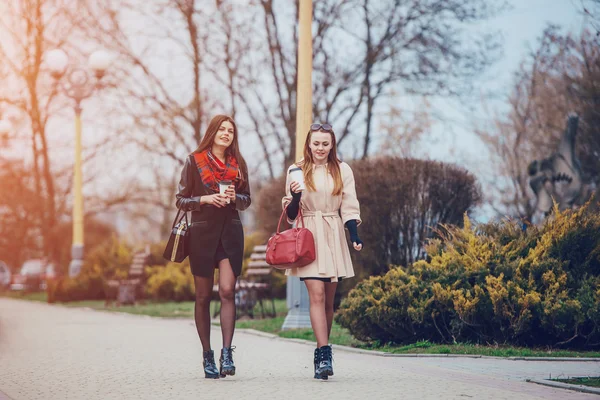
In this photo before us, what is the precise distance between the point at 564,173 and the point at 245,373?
1734 centimetres

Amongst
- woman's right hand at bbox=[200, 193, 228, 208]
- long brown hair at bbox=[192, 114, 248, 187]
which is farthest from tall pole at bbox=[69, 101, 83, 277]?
woman's right hand at bbox=[200, 193, 228, 208]

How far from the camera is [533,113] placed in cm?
3647

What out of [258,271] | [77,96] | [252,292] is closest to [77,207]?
[77,96]

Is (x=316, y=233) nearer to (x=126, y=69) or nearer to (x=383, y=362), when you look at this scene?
(x=383, y=362)

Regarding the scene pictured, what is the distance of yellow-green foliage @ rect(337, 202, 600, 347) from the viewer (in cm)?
1000

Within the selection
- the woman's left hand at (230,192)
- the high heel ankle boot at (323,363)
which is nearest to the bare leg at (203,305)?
the woman's left hand at (230,192)

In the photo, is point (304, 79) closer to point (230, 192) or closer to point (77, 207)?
point (230, 192)

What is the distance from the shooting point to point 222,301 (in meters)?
8.02

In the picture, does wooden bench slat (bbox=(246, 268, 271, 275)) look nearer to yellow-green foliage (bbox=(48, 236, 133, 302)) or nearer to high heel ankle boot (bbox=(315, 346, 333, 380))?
yellow-green foliage (bbox=(48, 236, 133, 302))

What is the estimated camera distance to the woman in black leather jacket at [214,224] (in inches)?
314

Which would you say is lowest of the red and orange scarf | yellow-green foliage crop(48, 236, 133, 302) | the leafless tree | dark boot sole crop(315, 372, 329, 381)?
dark boot sole crop(315, 372, 329, 381)

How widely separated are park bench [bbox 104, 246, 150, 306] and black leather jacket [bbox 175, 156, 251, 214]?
14.9m

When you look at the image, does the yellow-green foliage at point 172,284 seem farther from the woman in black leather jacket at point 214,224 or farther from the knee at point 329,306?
the knee at point 329,306

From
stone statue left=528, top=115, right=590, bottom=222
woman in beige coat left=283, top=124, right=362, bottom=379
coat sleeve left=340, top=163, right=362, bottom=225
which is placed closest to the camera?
woman in beige coat left=283, top=124, right=362, bottom=379
